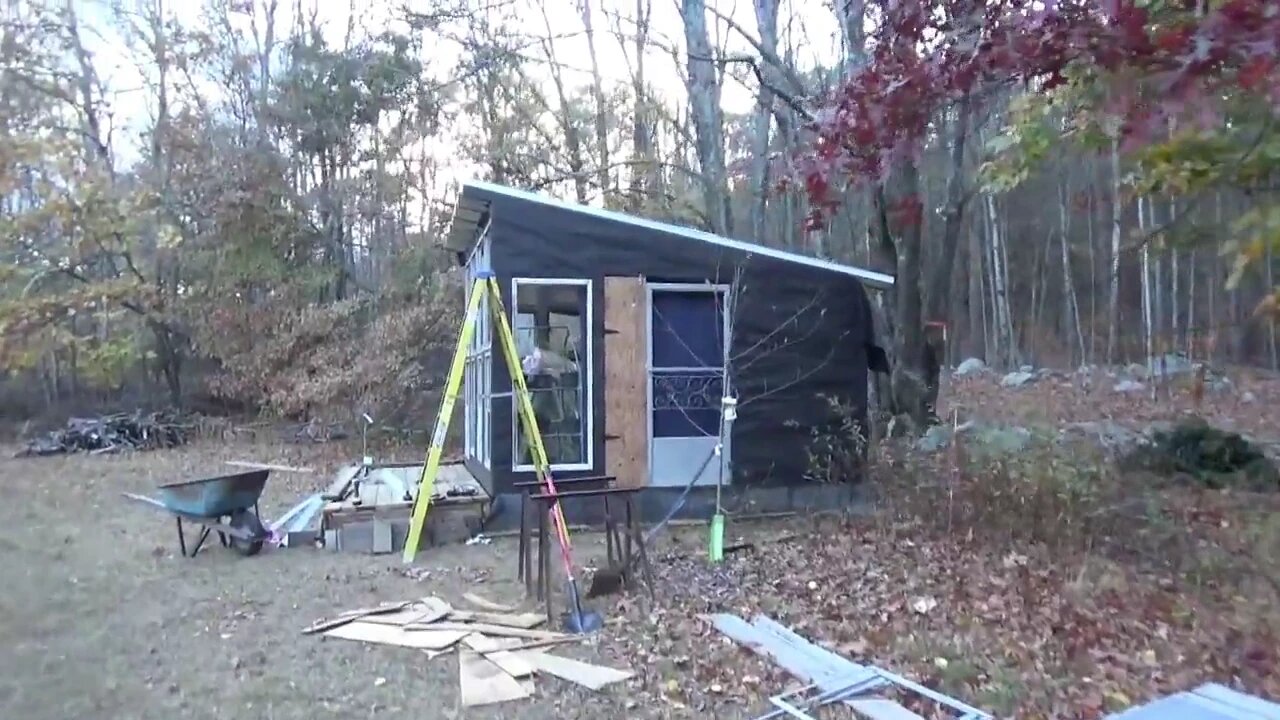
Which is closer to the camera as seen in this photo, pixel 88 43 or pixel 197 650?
pixel 197 650

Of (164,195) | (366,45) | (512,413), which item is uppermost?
(366,45)

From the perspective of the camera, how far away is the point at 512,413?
8.73 m

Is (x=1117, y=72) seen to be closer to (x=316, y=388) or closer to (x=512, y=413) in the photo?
(x=512, y=413)

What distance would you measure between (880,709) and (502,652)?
6.73 feet

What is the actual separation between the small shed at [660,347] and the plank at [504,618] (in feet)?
8.60

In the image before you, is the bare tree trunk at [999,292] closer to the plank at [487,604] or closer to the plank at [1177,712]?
the plank at [487,604]

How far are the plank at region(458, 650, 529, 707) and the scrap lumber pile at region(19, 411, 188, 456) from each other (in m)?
13.7

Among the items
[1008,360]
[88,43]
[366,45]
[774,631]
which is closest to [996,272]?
[1008,360]

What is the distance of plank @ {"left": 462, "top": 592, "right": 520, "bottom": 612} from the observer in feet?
20.9

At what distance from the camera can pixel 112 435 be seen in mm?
17250

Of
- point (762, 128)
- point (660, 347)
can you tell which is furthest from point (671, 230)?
point (762, 128)

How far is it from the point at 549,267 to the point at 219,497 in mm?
3222

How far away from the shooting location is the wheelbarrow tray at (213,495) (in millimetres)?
7911

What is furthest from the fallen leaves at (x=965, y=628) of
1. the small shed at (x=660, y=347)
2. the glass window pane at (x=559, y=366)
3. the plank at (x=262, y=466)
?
the plank at (x=262, y=466)
